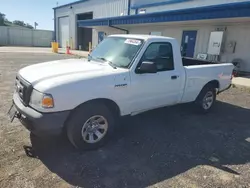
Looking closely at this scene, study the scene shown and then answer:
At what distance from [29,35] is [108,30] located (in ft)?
71.2

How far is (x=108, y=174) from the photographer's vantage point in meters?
3.04

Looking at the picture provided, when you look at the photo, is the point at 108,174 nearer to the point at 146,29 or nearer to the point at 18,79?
the point at 18,79

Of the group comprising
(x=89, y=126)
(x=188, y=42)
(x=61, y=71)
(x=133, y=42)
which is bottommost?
(x=89, y=126)

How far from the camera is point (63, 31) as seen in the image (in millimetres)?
35969

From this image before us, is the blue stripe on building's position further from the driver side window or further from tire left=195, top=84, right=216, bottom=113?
the driver side window

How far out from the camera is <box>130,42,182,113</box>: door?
3953 mm

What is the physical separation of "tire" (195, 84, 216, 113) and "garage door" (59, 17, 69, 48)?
31.5 m

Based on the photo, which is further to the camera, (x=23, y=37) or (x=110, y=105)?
(x=23, y=37)

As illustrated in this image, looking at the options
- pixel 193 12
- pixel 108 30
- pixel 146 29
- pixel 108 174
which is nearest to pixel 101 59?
pixel 108 174

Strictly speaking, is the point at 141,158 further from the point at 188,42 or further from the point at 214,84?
the point at 188,42

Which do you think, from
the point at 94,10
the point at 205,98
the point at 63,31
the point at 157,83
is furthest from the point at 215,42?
the point at 63,31

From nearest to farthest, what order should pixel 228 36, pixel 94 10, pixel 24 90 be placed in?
pixel 24 90 < pixel 228 36 < pixel 94 10

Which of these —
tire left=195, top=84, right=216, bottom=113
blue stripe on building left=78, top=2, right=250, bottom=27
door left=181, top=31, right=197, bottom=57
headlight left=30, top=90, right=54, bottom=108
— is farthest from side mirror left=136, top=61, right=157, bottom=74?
door left=181, top=31, right=197, bottom=57

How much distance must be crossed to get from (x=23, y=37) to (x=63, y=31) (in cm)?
861
